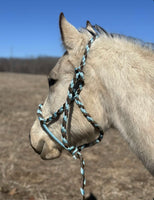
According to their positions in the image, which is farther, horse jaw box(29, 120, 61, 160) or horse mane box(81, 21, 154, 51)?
horse jaw box(29, 120, 61, 160)

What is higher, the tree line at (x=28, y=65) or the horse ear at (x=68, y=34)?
the horse ear at (x=68, y=34)

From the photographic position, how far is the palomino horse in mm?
1633

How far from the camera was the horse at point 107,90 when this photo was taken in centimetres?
163

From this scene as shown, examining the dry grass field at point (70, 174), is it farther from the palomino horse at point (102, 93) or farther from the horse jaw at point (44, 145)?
the palomino horse at point (102, 93)

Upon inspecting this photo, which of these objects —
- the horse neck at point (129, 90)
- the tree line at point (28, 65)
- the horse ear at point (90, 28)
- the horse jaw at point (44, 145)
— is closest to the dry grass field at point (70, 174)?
the horse jaw at point (44, 145)

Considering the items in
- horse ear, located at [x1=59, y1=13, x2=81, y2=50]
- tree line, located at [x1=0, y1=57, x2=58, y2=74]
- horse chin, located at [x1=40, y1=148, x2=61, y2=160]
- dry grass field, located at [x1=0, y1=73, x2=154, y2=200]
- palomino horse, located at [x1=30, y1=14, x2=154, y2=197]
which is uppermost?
horse ear, located at [x1=59, y1=13, x2=81, y2=50]

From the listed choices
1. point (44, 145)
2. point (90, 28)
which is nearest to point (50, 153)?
point (44, 145)

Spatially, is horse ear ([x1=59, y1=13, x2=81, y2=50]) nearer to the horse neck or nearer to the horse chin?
the horse neck

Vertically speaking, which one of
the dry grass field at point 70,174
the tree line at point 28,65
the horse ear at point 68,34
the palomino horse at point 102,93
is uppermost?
the horse ear at point 68,34

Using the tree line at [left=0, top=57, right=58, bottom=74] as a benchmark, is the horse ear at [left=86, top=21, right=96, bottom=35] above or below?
above

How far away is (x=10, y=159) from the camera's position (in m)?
4.89

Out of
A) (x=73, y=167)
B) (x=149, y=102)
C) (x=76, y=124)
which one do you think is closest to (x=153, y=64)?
(x=149, y=102)

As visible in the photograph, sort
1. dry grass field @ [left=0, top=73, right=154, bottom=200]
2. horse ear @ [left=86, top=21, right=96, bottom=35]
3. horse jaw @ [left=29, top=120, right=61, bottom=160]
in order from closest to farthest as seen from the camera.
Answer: horse ear @ [left=86, top=21, right=96, bottom=35], horse jaw @ [left=29, top=120, right=61, bottom=160], dry grass field @ [left=0, top=73, right=154, bottom=200]

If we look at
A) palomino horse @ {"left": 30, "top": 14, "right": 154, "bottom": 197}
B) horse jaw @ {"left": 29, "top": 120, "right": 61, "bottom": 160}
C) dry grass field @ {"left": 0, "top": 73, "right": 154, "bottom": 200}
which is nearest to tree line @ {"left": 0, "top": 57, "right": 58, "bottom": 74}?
dry grass field @ {"left": 0, "top": 73, "right": 154, "bottom": 200}
